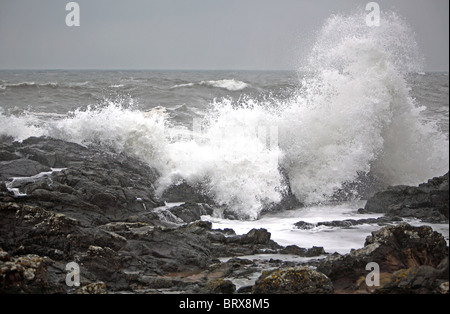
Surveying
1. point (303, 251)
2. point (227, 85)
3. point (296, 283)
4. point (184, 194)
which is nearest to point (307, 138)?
point (184, 194)

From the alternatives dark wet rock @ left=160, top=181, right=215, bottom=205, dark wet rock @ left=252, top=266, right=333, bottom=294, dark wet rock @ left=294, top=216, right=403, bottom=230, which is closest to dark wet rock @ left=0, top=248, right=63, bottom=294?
dark wet rock @ left=252, top=266, right=333, bottom=294

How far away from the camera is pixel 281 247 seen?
21.7 ft

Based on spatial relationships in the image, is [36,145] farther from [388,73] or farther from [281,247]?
[388,73]

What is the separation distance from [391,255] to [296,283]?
3.59 feet

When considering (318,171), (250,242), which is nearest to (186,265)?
(250,242)

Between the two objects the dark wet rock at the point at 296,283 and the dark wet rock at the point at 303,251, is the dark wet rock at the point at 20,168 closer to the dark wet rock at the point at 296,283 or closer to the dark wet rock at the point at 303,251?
the dark wet rock at the point at 303,251

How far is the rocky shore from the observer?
174 inches

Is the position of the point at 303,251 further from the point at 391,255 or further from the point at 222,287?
the point at 222,287

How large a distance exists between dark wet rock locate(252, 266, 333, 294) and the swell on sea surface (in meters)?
4.36

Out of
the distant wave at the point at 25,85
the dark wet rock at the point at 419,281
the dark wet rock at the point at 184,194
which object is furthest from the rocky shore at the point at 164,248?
the distant wave at the point at 25,85

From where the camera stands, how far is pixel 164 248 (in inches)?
230

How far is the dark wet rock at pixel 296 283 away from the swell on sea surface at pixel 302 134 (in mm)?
4362
